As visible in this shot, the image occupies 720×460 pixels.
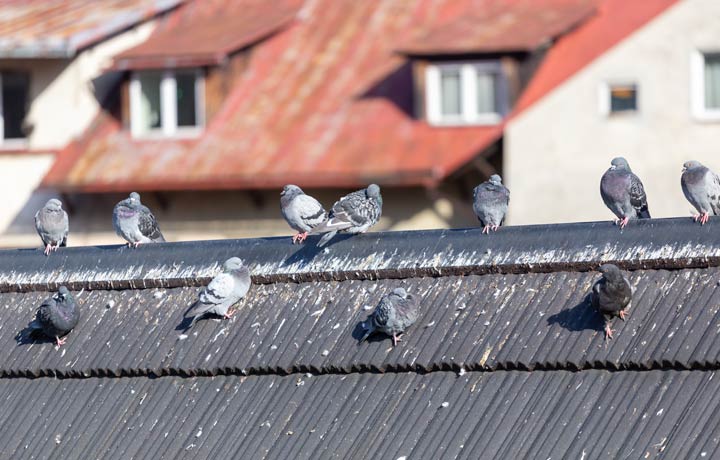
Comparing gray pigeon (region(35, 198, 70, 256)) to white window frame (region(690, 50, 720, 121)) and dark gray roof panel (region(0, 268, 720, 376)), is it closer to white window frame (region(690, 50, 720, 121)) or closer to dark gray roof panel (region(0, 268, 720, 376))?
dark gray roof panel (region(0, 268, 720, 376))

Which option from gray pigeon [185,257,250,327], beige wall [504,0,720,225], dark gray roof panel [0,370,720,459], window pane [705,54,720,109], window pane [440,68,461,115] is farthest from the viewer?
window pane [440,68,461,115]

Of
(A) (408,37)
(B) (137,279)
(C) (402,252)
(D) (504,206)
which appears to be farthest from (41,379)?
(A) (408,37)

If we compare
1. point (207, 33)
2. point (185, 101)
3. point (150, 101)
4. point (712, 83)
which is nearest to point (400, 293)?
point (712, 83)

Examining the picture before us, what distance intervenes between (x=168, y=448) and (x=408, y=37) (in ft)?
71.2

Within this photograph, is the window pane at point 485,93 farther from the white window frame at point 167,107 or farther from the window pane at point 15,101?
the window pane at point 15,101

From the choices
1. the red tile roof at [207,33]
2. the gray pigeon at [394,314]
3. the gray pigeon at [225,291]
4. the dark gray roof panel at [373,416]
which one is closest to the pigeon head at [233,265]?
the gray pigeon at [225,291]

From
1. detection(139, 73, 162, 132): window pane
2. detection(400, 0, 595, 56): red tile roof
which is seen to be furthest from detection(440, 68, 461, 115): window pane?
detection(139, 73, 162, 132): window pane

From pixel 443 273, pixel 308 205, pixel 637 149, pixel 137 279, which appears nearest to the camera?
pixel 443 273

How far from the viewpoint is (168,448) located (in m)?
12.5

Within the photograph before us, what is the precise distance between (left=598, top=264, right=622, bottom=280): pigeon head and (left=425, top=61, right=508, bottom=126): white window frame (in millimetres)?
20017

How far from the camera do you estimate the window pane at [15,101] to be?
116 ft

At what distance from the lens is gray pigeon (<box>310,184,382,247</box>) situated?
14.3 m

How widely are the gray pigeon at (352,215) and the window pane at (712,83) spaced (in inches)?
638

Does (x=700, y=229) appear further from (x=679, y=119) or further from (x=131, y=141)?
(x=131, y=141)
